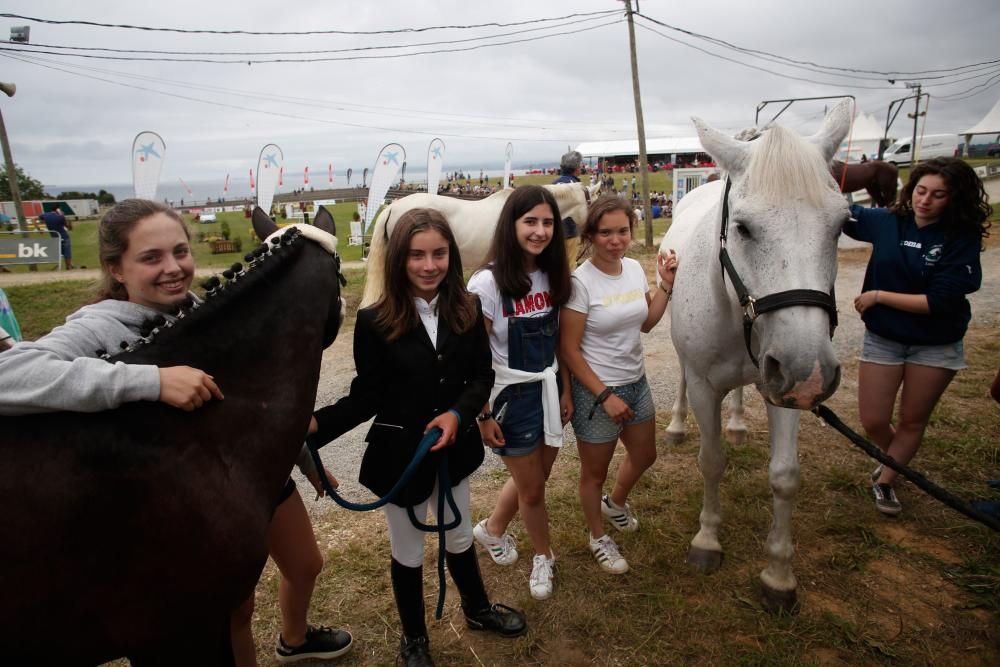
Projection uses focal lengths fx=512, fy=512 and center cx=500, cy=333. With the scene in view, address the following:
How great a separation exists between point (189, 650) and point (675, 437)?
360cm

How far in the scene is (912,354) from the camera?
2885 mm

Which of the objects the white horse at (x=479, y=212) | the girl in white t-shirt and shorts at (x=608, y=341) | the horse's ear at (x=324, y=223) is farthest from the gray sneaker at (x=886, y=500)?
the white horse at (x=479, y=212)

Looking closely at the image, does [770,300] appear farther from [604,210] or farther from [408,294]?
[408,294]

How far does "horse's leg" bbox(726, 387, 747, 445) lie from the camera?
4.18 m

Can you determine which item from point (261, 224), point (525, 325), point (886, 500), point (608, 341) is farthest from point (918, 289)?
point (261, 224)

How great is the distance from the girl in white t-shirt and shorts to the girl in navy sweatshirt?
123 cm

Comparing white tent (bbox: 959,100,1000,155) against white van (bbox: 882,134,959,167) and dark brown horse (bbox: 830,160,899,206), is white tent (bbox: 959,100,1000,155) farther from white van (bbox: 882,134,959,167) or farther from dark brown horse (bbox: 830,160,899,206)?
dark brown horse (bbox: 830,160,899,206)

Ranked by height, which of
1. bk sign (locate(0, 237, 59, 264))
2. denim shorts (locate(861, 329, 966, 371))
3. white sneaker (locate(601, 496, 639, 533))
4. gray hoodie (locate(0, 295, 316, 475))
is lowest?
white sneaker (locate(601, 496, 639, 533))

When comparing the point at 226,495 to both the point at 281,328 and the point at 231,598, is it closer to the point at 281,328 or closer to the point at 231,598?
the point at 231,598

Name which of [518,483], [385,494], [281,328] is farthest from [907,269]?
[281,328]

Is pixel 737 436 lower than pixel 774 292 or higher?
lower

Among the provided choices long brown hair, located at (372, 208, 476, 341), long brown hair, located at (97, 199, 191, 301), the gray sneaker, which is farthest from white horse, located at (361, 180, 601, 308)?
long brown hair, located at (97, 199, 191, 301)

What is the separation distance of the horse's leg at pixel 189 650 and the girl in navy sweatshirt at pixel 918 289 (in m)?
3.29

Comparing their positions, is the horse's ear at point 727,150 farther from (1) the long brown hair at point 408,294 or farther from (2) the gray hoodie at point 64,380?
(2) the gray hoodie at point 64,380
